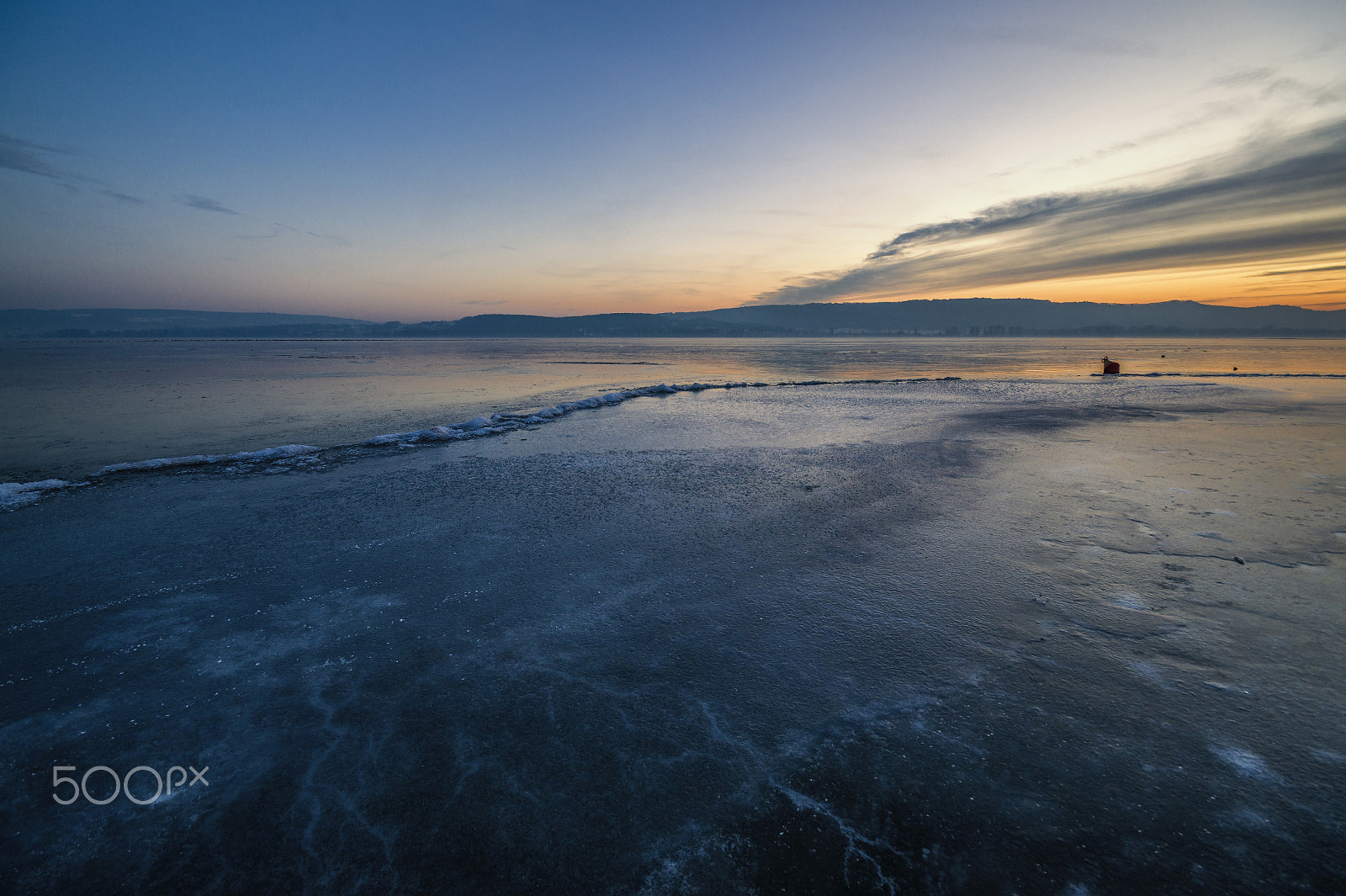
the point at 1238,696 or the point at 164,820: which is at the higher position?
the point at 1238,696

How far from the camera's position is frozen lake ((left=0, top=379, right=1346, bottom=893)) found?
2.39 meters

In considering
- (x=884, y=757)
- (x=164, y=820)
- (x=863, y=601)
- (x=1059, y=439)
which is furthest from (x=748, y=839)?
(x=1059, y=439)

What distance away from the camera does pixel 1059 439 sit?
37.0 feet

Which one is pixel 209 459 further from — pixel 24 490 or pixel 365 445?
pixel 365 445

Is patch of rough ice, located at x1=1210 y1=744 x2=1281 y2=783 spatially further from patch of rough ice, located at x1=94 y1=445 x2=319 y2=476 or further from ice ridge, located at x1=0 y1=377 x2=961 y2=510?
patch of rough ice, located at x1=94 y1=445 x2=319 y2=476

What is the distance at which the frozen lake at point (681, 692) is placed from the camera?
7.84ft


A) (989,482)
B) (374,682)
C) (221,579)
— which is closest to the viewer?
(374,682)

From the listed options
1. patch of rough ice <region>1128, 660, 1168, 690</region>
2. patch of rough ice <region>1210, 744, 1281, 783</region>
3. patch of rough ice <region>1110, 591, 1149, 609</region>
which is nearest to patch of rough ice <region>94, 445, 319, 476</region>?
patch of rough ice <region>1128, 660, 1168, 690</region>

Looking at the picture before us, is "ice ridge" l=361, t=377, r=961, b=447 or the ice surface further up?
"ice ridge" l=361, t=377, r=961, b=447

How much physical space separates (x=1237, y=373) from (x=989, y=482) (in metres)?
31.5

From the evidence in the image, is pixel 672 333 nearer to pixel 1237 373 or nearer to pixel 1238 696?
pixel 1237 373

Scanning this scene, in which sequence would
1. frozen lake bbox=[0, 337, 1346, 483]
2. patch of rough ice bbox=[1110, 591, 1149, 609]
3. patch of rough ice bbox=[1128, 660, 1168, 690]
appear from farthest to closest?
1. frozen lake bbox=[0, 337, 1346, 483]
2. patch of rough ice bbox=[1110, 591, 1149, 609]
3. patch of rough ice bbox=[1128, 660, 1168, 690]

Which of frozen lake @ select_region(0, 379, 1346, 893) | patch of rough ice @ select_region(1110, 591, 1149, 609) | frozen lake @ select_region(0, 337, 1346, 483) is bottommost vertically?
frozen lake @ select_region(0, 379, 1346, 893)

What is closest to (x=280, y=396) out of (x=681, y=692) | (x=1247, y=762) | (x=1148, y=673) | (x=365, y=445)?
(x=365, y=445)
